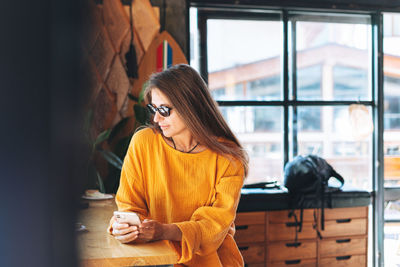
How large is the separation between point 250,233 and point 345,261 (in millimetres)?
822

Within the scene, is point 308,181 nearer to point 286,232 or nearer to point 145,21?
point 286,232

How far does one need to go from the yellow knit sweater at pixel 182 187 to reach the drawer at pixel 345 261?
1734 millimetres

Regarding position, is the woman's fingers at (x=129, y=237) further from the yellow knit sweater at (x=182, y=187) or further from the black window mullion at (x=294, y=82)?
the black window mullion at (x=294, y=82)

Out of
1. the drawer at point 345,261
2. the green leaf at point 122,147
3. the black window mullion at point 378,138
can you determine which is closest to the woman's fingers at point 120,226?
the green leaf at point 122,147

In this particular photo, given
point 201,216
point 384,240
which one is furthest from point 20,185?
point 384,240

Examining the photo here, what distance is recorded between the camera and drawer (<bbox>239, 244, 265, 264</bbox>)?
3.16 metres

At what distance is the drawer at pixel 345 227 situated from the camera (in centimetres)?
332

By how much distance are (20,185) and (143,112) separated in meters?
2.78

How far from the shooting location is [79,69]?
17 centimetres

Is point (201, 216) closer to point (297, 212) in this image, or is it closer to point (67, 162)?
point (67, 162)

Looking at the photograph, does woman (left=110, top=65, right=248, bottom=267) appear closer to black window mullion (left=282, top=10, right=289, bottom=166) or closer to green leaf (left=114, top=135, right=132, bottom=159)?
green leaf (left=114, top=135, right=132, bottom=159)

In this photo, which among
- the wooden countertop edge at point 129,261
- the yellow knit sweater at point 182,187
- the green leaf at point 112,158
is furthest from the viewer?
the green leaf at point 112,158

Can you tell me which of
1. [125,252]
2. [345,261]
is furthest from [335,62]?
[125,252]

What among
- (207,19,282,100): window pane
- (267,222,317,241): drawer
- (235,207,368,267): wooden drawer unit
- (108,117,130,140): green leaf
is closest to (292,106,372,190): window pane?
(207,19,282,100): window pane
